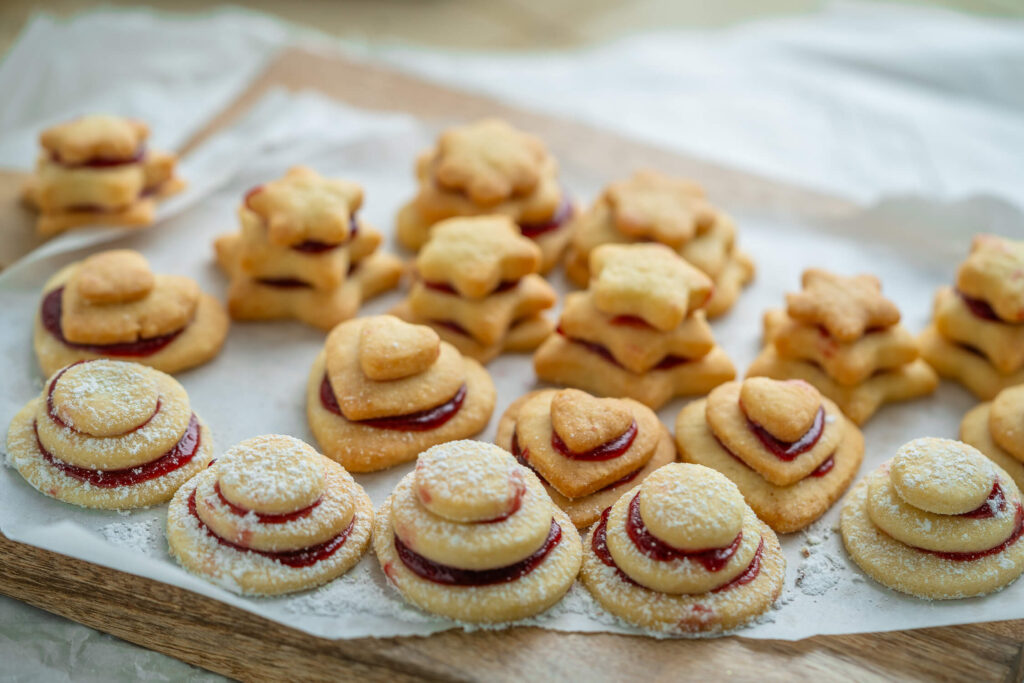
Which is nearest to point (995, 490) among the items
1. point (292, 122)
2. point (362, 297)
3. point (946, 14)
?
point (362, 297)

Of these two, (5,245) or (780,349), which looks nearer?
(780,349)

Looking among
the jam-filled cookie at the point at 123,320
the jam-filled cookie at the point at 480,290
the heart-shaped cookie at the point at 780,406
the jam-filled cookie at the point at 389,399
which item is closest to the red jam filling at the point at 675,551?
the heart-shaped cookie at the point at 780,406

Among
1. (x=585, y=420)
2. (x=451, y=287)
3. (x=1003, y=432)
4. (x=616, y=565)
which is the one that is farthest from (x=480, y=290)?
(x=1003, y=432)

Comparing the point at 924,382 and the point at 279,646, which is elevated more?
the point at 924,382

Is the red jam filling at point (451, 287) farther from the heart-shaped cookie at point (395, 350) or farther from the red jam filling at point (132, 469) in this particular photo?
the red jam filling at point (132, 469)

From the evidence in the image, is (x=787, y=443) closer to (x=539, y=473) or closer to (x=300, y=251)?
(x=539, y=473)

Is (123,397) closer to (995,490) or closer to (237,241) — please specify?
(237,241)
